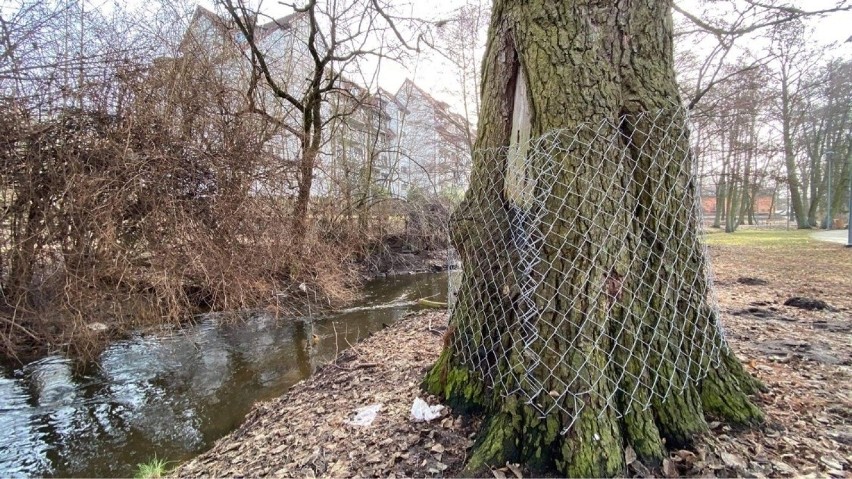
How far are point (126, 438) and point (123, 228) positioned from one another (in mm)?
2743

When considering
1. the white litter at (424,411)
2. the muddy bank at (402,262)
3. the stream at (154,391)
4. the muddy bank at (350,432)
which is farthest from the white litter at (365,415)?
the muddy bank at (402,262)

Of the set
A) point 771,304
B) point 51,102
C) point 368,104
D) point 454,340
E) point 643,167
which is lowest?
point 771,304

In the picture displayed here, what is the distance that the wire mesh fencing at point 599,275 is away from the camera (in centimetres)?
184

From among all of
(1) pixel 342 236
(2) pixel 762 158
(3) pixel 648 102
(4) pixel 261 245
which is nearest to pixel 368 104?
(1) pixel 342 236

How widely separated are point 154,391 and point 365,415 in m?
3.59

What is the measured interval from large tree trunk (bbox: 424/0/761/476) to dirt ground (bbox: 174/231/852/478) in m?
0.13

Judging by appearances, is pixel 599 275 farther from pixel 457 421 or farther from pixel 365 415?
pixel 365 415

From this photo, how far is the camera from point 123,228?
5281 millimetres

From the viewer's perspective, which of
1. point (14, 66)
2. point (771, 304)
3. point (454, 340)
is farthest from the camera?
point (14, 66)

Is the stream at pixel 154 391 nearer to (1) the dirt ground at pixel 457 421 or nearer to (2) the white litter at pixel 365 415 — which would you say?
(1) the dirt ground at pixel 457 421

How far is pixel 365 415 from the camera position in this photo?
8.53 ft

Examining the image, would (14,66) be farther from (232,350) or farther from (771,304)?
(771,304)

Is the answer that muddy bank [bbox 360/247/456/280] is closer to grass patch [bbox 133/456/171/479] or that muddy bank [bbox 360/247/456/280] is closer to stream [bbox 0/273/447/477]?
stream [bbox 0/273/447/477]

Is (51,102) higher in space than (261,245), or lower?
higher
